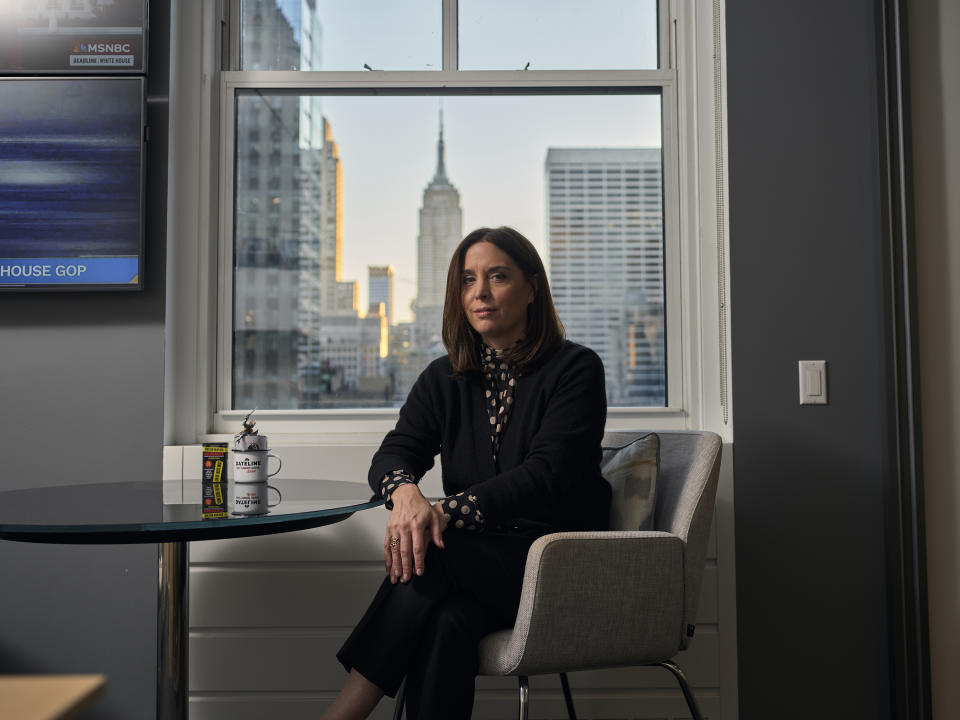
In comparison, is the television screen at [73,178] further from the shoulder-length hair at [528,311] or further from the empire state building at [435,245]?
the shoulder-length hair at [528,311]

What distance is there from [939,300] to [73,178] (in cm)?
243

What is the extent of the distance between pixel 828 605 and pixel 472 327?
49.9 inches

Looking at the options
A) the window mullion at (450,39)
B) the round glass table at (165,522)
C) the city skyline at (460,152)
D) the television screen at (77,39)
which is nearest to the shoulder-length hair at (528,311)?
the round glass table at (165,522)

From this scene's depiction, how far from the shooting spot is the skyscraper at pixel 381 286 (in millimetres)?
2619

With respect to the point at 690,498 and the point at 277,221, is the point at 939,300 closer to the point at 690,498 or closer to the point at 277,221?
the point at 690,498

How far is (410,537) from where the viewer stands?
162cm

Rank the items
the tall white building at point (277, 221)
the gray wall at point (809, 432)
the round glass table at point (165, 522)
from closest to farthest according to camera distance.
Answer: the round glass table at point (165, 522) → the gray wall at point (809, 432) → the tall white building at point (277, 221)

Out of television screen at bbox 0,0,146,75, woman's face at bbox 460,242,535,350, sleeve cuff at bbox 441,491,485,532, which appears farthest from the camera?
television screen at bbox 0,0,146,75

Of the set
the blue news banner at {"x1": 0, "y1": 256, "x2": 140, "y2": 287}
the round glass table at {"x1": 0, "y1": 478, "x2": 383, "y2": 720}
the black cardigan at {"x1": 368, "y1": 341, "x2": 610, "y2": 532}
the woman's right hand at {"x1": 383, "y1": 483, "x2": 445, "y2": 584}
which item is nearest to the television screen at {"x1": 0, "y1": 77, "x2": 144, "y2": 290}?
the blue news banner at {"x1": 0, "y1": 256, "x2": 140, "y2": 287}

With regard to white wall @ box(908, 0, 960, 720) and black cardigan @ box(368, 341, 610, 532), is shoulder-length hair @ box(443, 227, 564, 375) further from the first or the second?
white wall @ box(908, 0, 960, 720)

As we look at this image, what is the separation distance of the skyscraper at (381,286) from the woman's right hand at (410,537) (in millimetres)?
1055

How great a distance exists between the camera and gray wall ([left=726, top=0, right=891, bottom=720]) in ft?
Answer: 7.52

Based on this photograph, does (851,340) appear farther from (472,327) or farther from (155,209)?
(155,209)

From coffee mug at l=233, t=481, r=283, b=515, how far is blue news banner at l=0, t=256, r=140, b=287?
96cm
